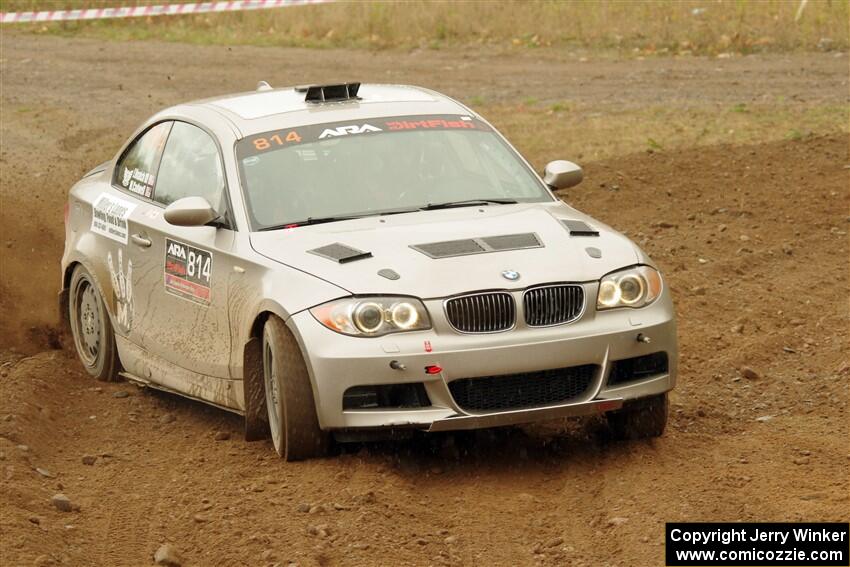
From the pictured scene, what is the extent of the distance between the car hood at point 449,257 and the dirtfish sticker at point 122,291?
1.49 m

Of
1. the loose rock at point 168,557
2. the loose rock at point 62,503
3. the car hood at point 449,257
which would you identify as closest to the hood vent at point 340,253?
the car hood at point 449,257

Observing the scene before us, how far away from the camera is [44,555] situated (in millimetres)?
6070

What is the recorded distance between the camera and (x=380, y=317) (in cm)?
714

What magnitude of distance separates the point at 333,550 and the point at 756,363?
13.3 feet

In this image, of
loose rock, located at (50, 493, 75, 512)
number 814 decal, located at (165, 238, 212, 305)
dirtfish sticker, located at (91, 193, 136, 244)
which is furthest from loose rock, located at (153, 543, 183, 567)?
dirtfish sticker, located at (91, 193, 136, 244)

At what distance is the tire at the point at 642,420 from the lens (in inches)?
307

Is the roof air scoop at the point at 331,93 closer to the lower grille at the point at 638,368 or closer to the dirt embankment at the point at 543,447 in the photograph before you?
the dirt embankment at the point at 543,447

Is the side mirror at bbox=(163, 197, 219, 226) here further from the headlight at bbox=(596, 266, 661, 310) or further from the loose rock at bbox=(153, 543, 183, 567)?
the loose rock at bbox=(153, 543, 183, 567)

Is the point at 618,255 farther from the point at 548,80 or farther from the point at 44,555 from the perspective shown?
the point at 548,80

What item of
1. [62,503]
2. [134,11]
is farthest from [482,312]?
[134,11]

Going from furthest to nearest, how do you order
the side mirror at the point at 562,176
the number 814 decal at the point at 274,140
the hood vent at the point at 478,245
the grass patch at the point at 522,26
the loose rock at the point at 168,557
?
the grass patch at the point at 522,26 → the side mirror at the point at 562,176 → the number 814 decal at the point at 274,140 → the hood vent at the point at 478,245 → the loose rock at the point at 168,557

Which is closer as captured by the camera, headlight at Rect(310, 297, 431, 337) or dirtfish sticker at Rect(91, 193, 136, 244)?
headlight at Rect(310, 297, 431, 337)

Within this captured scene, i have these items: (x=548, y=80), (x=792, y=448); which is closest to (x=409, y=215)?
(x=792, y=448)

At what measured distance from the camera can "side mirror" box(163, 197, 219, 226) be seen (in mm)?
8109
